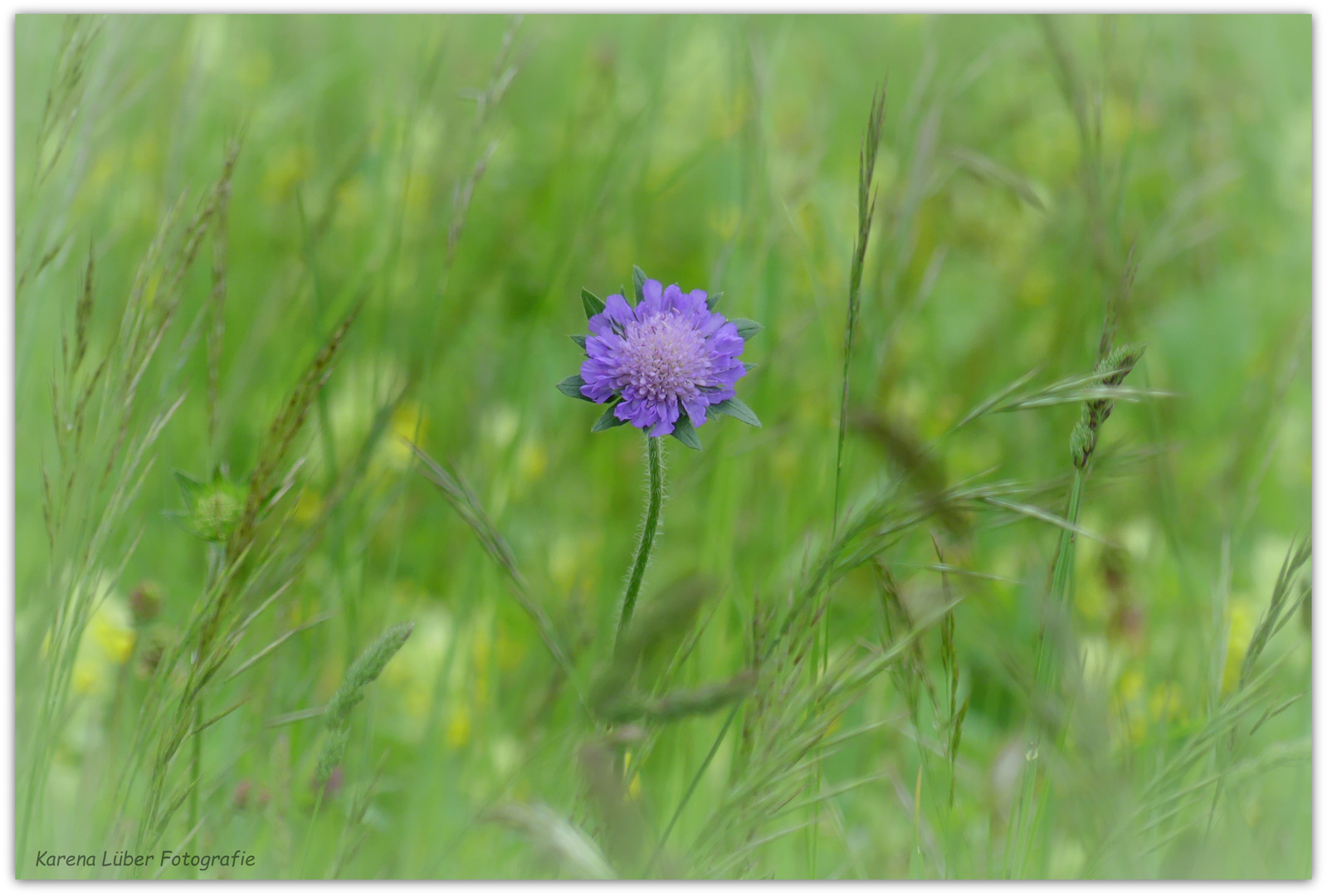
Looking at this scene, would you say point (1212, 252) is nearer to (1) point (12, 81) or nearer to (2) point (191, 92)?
(2) point (191, 92)

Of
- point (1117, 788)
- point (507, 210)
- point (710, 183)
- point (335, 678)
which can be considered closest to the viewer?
point (1117, 788)

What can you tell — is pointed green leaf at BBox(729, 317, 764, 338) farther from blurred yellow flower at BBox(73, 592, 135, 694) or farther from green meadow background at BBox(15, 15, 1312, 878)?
blurred yellow flower at BBox(73, 592, 135, 694)

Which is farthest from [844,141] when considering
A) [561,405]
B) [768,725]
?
[768,725]

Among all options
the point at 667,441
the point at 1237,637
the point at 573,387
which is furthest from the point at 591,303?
the point at 1237,637

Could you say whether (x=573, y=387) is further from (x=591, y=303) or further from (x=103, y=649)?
(x=103, y=649)

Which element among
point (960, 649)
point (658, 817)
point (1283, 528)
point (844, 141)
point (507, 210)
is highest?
point (844, 141)

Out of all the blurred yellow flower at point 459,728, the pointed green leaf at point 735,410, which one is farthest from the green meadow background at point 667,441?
the pointed green leaf at point 735,410
